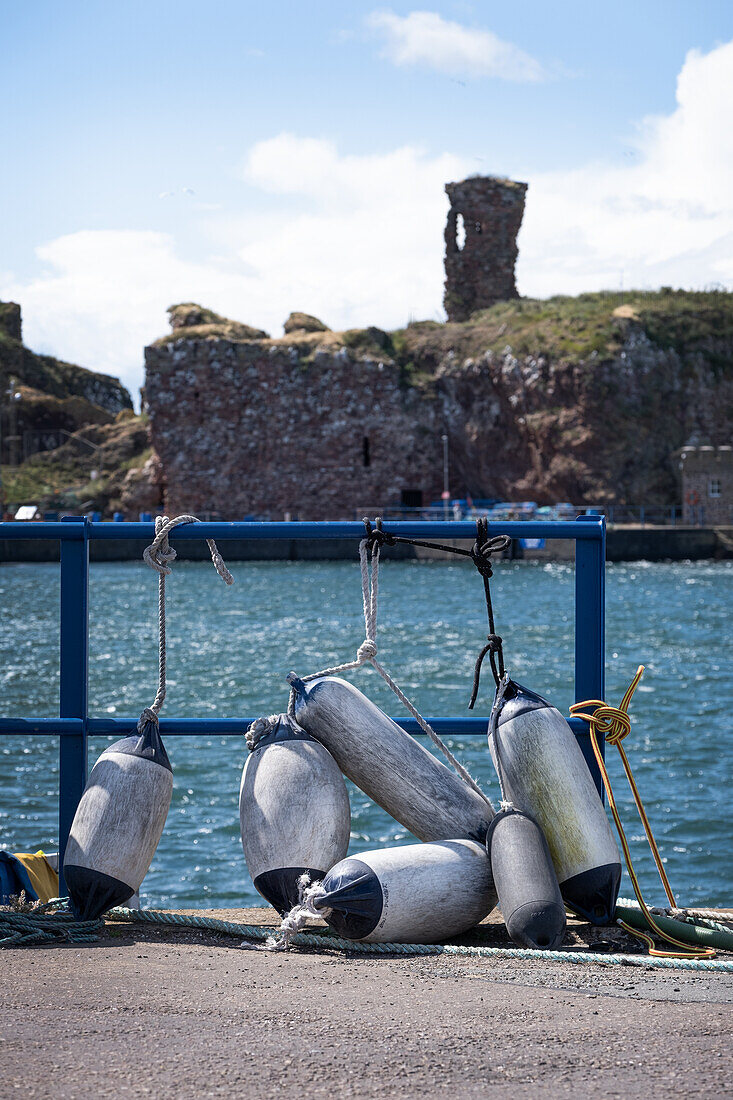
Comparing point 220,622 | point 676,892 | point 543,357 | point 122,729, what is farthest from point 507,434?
point 122,729

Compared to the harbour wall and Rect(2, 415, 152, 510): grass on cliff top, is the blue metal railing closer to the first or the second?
the harbour wall

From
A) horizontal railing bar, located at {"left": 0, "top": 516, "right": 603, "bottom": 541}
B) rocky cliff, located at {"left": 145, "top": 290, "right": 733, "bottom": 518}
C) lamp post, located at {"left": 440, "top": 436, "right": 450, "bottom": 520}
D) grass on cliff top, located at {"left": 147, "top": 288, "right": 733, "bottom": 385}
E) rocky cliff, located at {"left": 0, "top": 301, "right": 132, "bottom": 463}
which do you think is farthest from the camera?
rocky cliff, located at {"left": 0, "top": 301, "right": 132, "bottom": 463}

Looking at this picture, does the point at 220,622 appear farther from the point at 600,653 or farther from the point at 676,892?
the point at 600,653

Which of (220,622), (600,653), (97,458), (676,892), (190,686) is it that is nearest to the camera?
(600,653)

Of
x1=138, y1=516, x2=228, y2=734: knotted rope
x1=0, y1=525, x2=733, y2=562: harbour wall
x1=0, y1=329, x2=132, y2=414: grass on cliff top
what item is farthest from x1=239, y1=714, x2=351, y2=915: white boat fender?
x1=0, y1=329, x2=132, y2=414: grass on cliff top

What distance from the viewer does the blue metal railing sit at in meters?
3.07

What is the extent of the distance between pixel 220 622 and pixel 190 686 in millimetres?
9631

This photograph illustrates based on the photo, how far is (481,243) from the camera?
63.8 m

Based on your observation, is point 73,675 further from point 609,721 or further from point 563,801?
point 609,721

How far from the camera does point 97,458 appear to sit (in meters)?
77.5

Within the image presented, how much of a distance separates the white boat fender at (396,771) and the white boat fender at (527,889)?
0.67 ft

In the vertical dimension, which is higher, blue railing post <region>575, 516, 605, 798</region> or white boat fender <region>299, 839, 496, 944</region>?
blue railing post <region>575, 516, 605, 798</region>

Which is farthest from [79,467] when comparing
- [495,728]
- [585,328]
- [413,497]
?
[495,728]

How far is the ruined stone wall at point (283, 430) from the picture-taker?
61.8 m
